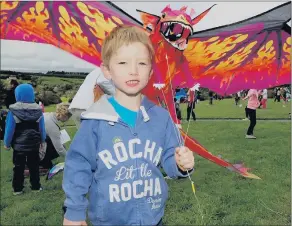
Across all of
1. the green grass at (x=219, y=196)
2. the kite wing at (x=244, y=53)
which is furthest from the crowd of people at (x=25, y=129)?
the kite wing at (x=244, y=53)

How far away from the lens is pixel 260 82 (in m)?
3.99

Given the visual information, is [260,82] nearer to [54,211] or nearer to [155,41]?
[155,41]

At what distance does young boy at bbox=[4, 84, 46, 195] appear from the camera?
335 centimetres

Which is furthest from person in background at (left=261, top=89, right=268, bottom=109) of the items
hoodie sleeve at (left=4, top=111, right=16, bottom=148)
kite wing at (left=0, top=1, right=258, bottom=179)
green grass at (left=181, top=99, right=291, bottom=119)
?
hoodie sleeve at (left=4, top=111, right=16, bottom=148)

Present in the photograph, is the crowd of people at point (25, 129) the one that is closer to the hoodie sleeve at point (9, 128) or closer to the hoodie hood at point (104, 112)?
the hoodie sleeve at point (9, 128)

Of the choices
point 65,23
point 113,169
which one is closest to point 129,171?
point 113,169

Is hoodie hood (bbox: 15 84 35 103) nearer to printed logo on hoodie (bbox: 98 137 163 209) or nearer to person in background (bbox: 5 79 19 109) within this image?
person in background (bbox: 5 79 19 109)

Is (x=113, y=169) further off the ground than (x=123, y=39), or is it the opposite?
(x=123, y=39)

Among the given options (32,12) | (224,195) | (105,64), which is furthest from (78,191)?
(32,12)

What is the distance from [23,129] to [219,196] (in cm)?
171

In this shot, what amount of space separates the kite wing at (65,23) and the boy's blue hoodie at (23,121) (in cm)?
46

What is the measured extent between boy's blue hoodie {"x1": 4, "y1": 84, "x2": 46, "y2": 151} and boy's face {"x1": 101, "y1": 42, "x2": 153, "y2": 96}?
85.3 inches

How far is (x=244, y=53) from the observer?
391cm

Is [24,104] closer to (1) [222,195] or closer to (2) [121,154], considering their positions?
(1) [222,195]
